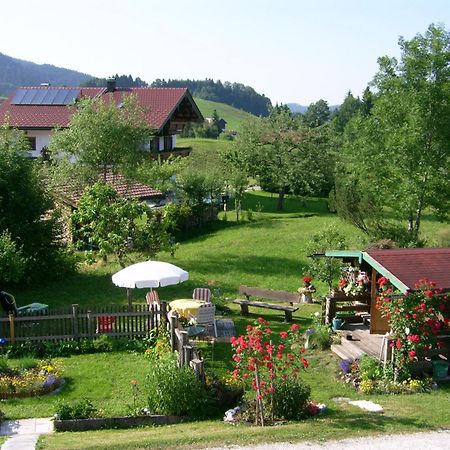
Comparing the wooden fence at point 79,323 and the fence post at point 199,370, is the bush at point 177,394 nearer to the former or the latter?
the fence post at point 199,370

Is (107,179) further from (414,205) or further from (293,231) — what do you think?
(414,205)

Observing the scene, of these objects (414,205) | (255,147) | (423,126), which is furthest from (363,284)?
(255,147)

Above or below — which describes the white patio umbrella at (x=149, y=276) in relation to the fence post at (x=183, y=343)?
above

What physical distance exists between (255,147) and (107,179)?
15.4m

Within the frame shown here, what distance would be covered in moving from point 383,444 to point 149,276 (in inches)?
316

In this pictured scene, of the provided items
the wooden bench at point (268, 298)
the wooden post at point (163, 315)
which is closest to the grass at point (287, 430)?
the wooden post at point (163, 315)

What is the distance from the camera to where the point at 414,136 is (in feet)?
81.8

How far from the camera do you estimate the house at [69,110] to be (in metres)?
43.7

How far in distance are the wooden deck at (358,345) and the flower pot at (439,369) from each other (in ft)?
3.64

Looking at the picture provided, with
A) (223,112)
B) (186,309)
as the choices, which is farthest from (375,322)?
(223,112)

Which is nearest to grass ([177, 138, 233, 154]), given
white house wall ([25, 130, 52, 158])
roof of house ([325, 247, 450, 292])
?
white house wall ([25, 130, 52, 158])

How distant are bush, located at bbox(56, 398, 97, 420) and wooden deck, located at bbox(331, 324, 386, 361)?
6.05 m

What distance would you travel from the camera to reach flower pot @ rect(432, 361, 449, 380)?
1303cm

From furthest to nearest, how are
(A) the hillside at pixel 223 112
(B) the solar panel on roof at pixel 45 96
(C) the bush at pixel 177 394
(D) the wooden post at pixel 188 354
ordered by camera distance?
(A) the hillside at pixel 223 112, (B) the solar panel on roof at pixel 45 96, (D) the wooden post at pixel 188 354, (C) the bush at pixel 177 394
